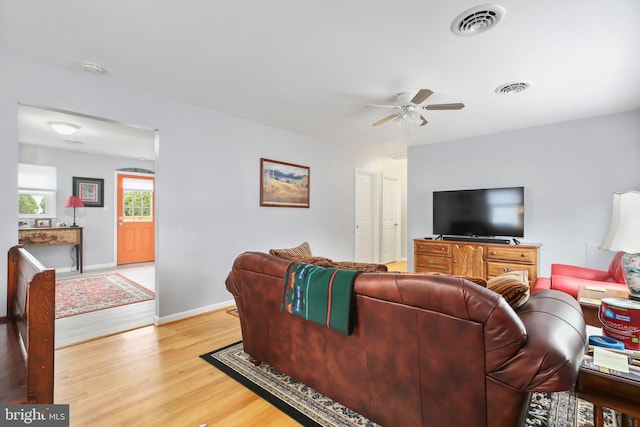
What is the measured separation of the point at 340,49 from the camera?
88.2 inches

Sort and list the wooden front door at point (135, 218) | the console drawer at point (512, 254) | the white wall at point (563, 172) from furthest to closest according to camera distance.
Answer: the wooden front door at point (135, 218) → the console drawer at point (512, 254) → the white wall at point (563, 172)

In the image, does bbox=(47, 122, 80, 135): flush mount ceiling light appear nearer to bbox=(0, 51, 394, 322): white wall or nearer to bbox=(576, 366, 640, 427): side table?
bbox=(0, 51, 394, 322): white wall

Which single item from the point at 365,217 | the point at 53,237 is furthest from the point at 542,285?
the point at 53,237

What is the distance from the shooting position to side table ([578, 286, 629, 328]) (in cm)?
184

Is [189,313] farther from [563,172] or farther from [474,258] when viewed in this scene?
[563,172]

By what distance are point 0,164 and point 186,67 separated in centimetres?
160

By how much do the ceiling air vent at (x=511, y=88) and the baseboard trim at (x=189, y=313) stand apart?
3.90 meters

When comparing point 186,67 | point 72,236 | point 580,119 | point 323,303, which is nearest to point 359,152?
point 580,119

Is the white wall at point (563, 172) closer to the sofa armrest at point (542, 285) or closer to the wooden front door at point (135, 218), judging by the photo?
the sofa armrest at point (542, 285)

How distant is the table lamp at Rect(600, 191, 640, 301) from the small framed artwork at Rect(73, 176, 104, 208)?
7.62 meters

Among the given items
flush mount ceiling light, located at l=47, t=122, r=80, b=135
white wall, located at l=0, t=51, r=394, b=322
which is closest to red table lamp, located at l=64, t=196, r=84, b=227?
flush mount ceiling light, located at l=47, t=122, r=80, b=135

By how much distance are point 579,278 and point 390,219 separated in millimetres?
4108

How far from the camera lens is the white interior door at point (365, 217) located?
598cm

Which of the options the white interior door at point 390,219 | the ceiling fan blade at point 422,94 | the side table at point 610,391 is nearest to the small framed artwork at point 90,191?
the white interior door at point 390,219
